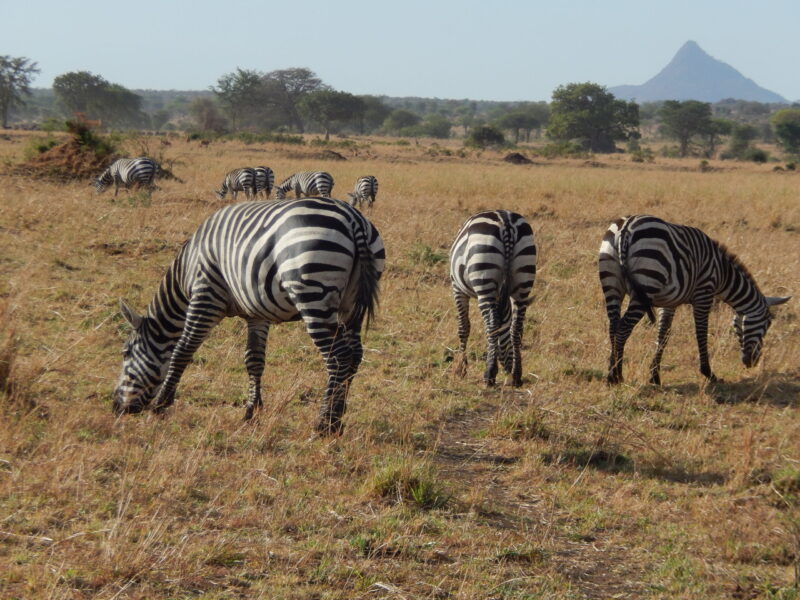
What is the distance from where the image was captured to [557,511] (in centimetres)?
504

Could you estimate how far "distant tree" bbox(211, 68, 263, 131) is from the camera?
8706 cm

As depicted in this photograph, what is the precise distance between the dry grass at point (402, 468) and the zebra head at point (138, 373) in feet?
0.96

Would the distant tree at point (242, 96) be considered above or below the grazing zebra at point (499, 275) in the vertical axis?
above

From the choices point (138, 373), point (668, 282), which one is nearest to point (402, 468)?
point (138, 373)

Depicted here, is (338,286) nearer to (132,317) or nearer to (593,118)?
(132,317)

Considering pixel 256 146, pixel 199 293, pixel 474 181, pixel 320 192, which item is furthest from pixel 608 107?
pixel 199 293

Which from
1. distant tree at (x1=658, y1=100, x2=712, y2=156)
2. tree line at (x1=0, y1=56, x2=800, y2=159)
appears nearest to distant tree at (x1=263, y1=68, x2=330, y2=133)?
tree line at (x1=0, y1=56, x2=800, y2=159)

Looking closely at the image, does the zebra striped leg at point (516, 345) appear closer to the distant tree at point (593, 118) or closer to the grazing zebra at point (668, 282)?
the grazing zebra at point (668, 282)

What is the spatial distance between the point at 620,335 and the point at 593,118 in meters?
66.4

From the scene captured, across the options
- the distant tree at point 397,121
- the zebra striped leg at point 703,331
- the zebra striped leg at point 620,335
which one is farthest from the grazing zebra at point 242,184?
the distant tree at point 397,121

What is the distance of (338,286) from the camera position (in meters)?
5.61

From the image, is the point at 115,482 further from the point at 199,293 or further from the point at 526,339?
the point at 526,339

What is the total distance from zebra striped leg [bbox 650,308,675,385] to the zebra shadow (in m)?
0.16

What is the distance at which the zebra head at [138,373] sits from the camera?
6.25m
